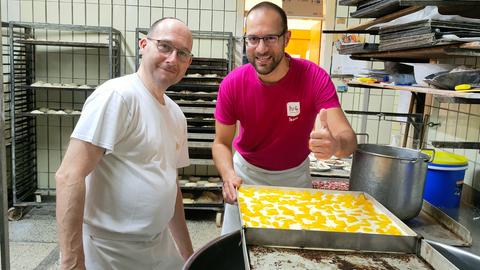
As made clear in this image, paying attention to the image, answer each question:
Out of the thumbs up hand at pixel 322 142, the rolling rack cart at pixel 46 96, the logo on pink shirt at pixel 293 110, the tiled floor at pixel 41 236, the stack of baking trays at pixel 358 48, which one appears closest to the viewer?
the thumbs up hand at pixel 322 142

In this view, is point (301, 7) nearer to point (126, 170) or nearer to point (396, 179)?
point (396, 179)

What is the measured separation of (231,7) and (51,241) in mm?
2545

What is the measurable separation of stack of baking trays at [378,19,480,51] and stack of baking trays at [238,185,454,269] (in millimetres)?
586

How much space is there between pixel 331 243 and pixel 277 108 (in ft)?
2.63

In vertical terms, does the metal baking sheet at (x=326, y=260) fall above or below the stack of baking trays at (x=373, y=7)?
below

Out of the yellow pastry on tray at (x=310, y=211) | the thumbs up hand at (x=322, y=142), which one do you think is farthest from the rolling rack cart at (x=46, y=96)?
the thumbs up hand at (x=322, y=142)

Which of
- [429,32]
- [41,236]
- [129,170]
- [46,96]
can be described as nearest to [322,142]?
[429,32]

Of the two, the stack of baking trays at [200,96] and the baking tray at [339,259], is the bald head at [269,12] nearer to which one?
the baking tray at [339,259]

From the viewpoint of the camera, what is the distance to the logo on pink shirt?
5.65 feet

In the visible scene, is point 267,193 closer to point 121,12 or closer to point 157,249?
point 157,249

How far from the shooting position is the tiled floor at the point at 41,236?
8.63 feet

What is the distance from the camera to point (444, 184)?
1631mm

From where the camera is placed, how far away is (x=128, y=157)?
1252 millimetres

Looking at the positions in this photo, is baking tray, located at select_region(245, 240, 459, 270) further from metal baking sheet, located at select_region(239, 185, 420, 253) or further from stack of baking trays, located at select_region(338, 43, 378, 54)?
stack of baking trays, located at select_region(338, 43, 378, 54)
